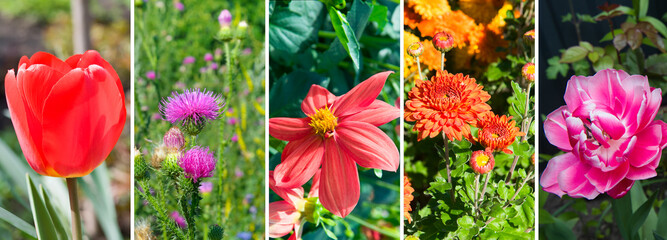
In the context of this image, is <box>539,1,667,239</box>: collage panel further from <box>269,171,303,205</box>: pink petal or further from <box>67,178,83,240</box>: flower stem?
<box>67,178,83,240</box>: flower stem

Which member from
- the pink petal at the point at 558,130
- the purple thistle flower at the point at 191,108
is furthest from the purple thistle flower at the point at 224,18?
the pink petal at the point at 558,130

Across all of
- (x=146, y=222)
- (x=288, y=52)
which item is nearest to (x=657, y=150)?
(x=288, y=52)

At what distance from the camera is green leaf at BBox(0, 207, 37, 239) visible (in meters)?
0.60

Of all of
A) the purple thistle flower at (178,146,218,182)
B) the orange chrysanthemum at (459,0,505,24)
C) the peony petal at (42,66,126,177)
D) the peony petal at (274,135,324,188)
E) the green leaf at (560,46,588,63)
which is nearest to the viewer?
the peony petal at (42,66,126,177)

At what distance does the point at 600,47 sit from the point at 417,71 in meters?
0.53

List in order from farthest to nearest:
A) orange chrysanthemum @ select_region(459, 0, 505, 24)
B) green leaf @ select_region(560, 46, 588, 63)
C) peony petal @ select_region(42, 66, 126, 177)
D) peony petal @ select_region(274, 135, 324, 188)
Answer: green leaf @ select_region(560, 46, 588, 63), orange chrysanthemum @ select_region(459, 0, 505, 24), peony petal @ select_region(274, 135, 324, 188), peony petal @ select_region(42, 66, 126, 177)

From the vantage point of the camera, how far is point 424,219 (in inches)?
33.8

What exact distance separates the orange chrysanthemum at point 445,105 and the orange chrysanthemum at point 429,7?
10 cm

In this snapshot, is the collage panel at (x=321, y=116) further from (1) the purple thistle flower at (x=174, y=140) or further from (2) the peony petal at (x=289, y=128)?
(1) the purple thistle flower at (x=174, y=140)

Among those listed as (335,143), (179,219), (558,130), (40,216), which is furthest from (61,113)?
(558,130)

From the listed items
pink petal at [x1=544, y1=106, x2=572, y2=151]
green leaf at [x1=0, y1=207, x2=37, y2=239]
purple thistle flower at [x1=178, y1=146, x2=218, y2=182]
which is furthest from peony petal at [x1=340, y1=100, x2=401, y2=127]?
green leaf at [x1=0, y1=207, x2=37, y2=239]

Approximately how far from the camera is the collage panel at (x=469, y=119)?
82 centimetres

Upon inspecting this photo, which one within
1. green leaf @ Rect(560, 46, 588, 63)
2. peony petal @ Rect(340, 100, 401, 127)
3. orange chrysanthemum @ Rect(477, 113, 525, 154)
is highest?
green leaf @ Rect(560, 46, 588, 63)

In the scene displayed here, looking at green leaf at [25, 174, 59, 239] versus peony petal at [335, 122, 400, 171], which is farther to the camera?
peony petal at [335, 122, 400, 171]
